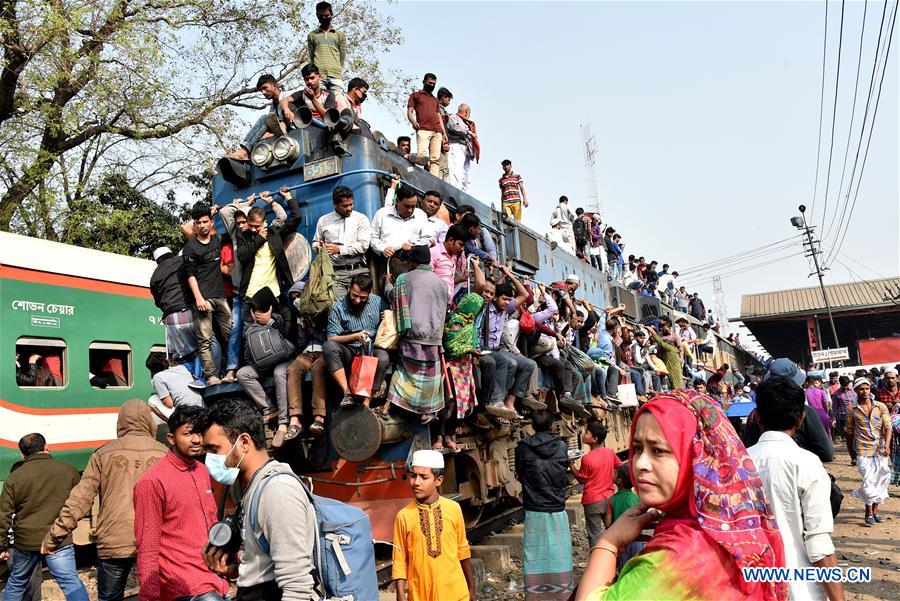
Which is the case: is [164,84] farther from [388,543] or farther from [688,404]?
[688,404]

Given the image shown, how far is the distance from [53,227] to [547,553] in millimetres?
13796

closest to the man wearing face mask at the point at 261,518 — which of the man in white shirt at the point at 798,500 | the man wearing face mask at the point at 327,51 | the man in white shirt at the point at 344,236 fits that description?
the man in white shirt at the point at 798,500

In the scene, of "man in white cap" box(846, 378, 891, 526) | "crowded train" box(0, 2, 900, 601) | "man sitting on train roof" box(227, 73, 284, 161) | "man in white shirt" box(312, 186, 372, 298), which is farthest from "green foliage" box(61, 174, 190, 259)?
"man in white cap" box(846, 378, 891, 526)

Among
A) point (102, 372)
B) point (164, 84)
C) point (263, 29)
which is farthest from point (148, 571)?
point (263, 29)

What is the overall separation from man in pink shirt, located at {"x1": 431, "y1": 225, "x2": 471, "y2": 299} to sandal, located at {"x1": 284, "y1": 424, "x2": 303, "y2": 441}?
1891 millimetres

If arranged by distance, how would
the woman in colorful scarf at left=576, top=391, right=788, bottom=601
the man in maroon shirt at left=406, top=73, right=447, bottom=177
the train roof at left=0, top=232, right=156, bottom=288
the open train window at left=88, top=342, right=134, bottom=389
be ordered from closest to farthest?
the woman in colorful scarf at left=576, top=391, right=788, bottom=601, the train roof at left=0, top=232, right=156, bottom=288, the open train window at left=88, top=342, right=134, bottom=389, the man in maroon shirt at left=406, top=73, right=447, bottom=177

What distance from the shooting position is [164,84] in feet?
50.1

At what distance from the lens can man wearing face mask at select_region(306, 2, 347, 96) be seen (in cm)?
953

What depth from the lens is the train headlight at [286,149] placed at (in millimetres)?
7496

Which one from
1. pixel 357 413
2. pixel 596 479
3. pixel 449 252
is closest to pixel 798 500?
pixel 596 479

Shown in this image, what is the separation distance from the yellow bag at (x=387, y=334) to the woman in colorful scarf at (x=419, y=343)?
5 centimetres

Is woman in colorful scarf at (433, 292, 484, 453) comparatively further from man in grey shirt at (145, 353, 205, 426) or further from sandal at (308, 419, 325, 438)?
man in grey shirt at (145, 353, 205, 426)

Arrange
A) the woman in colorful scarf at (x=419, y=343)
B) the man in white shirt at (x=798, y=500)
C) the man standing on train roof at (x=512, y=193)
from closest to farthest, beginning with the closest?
the man in white shirt at (x=798, y=500) < the woman in colorful scarf at (x=419, y=343) < the man standing on train roof at (x=512, y=193)

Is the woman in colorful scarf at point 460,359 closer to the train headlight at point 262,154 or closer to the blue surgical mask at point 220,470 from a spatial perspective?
the train headlight at point 262,154
